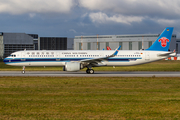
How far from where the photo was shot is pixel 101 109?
1002 cm

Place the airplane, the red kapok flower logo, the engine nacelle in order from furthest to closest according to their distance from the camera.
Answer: the red kapok flower logo, the airplane, the engine nacelle

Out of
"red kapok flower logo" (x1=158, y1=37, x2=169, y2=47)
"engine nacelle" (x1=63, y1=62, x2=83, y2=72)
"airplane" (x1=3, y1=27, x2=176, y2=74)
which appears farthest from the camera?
"red kapok flower logo" (x1=158, y1=37, x2=169, y2=47)

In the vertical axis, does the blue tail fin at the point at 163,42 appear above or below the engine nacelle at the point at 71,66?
above

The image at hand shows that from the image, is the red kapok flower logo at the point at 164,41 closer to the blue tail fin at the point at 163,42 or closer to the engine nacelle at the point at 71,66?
the blue tail fin at the point at 163,42

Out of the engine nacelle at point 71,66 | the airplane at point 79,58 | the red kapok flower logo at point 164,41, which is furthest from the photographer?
the red kapok flower logo at point 164,41

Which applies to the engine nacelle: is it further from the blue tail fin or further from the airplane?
the blue tail fin

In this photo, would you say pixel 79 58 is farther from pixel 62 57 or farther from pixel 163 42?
pixel 163 42

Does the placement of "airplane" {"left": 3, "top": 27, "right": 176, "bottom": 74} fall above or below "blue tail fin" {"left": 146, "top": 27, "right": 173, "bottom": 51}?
below

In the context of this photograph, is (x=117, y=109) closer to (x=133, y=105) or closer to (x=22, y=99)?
(x=133, y=105)

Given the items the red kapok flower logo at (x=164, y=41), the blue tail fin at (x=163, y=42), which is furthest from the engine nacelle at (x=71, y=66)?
the red kapok flower logo at (x=164, y=41)

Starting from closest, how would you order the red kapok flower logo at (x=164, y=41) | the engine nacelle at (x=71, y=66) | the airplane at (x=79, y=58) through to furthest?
the engine nacelle at (x=71, y=66) < the airplane at (x=79, y=58) < the red kapok flower logo at (x=164, y=41)

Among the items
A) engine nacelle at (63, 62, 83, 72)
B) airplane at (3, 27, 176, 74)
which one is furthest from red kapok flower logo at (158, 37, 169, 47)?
engine nacelle at (63, 62, 83, 72)

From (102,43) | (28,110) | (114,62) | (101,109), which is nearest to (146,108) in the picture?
(101,109)

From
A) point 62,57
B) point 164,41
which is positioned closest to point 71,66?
point 62,57
